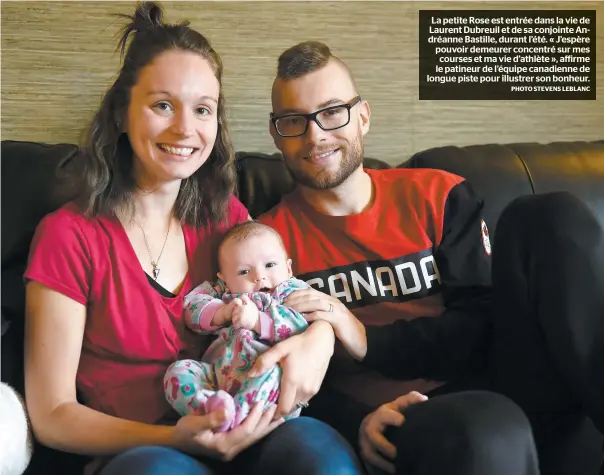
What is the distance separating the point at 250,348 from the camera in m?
1.08

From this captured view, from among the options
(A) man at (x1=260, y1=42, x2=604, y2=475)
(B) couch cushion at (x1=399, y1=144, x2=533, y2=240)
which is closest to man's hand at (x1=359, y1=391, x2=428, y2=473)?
(A) man at (x1=260, y1=42, x2=604, y2=475)

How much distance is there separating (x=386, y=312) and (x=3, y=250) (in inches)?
31.1

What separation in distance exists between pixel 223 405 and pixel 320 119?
67 cm

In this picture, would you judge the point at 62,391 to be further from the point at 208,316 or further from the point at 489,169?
the point at 489,169

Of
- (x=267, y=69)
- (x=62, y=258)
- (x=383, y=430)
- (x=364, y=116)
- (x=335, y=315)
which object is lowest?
Result: (x=383, y=430)

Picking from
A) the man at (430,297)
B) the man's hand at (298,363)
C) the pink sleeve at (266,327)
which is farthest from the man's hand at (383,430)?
the pink sleeve at (266,327)

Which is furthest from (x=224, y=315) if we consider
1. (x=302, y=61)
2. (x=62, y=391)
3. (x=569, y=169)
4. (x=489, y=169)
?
(x=569, y=169)

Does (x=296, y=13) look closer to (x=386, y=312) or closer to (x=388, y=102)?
(x=388, y=102)


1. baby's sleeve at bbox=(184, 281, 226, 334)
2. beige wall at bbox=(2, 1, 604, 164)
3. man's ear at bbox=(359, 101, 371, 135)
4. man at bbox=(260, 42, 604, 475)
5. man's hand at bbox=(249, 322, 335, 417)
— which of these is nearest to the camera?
man at bbox=(260, 42, 604, 475)

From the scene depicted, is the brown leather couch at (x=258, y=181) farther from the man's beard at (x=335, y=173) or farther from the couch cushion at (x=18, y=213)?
the man's beard at (x=335, y=173)

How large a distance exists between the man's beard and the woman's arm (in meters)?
0.55

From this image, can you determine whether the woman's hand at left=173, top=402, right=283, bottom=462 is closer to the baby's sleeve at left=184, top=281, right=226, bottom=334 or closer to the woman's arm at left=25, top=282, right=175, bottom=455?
the woman's arm at left=25, top=282, right=175, bottom=455

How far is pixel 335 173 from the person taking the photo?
1.38 metres

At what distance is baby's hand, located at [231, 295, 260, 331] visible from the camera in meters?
1.07
